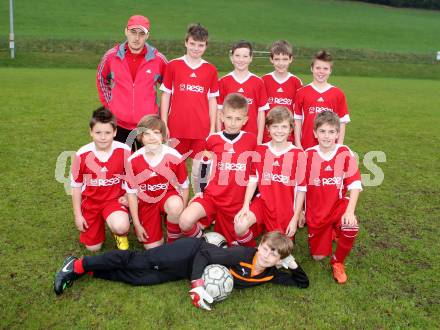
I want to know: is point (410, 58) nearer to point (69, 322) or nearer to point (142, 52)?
point (142, 52)

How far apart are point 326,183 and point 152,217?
184 centimetres

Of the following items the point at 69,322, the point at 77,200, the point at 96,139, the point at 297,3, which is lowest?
the point at 69,322

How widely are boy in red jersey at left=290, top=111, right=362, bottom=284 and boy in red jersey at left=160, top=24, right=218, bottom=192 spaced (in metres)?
1.51

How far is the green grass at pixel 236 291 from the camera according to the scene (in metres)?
3.60

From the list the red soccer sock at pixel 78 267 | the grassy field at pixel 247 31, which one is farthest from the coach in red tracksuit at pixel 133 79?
the grassy field at pixel 247 31

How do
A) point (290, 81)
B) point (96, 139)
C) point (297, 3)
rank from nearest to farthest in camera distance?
point (96, 139)
point (290, 81)
point (297, 3)

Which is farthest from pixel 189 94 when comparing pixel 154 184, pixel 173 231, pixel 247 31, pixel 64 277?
pixel 247 31

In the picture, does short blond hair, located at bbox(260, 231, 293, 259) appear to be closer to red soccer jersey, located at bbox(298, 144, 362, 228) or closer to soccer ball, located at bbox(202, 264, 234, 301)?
soccer ball, located at bbox(202, 264, 234, 301)

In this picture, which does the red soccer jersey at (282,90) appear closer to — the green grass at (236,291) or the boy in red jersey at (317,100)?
the boy in red jersey at (317,100)

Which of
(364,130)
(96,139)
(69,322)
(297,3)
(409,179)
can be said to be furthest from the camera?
(297,3)

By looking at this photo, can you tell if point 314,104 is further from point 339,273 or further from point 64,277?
point 64,277

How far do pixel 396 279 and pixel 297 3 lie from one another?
5231 cm

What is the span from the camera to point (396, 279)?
430 centimetres

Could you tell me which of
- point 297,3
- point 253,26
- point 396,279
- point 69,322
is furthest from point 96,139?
point 297,3
